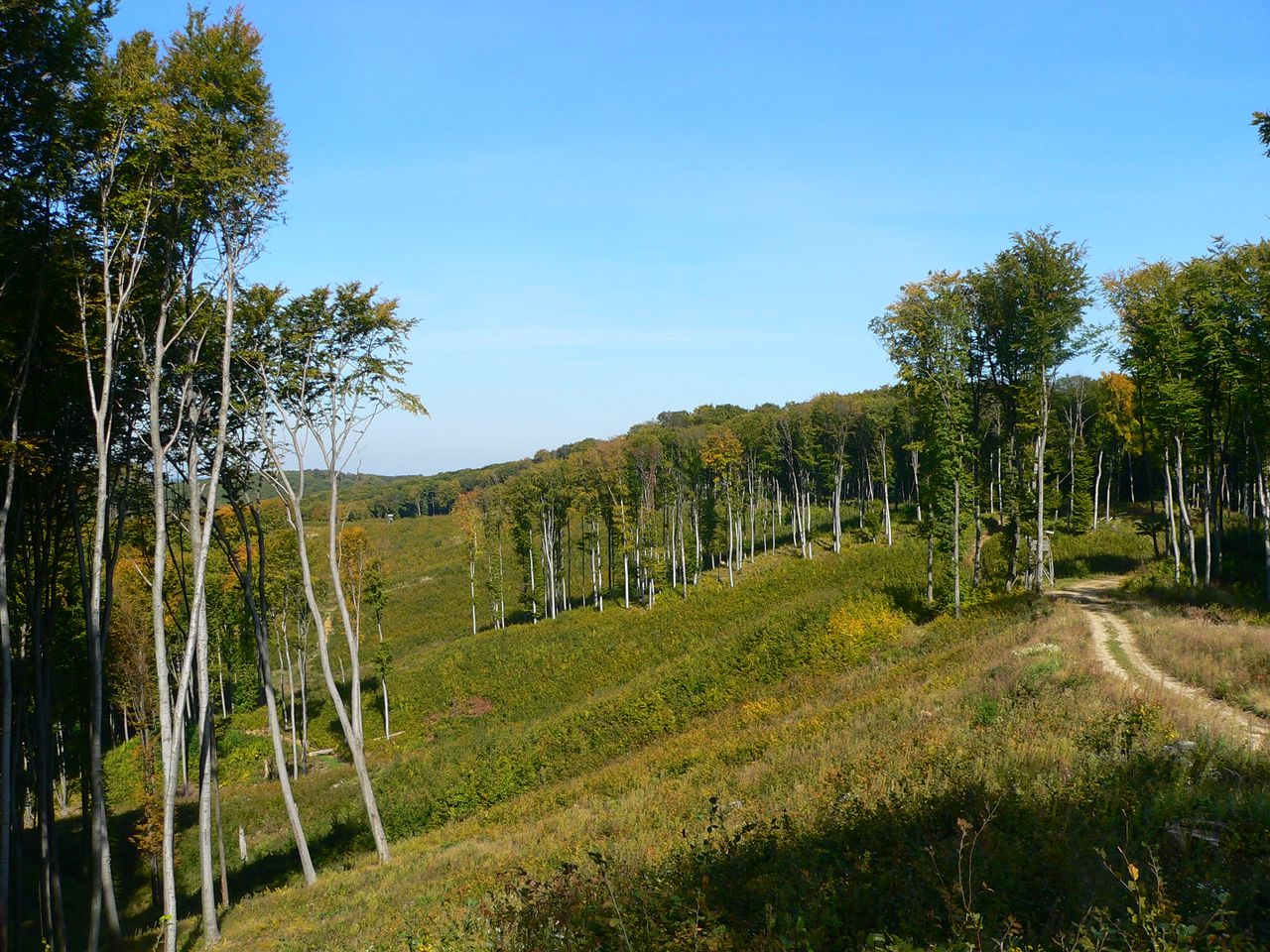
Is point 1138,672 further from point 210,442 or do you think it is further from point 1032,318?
point 210,442

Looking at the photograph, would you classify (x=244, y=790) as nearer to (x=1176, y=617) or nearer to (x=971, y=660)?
(x=971, y=660)

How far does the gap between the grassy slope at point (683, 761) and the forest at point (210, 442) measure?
186 cm

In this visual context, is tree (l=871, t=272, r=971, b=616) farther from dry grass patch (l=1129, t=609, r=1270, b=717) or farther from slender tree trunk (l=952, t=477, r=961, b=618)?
dry grass patch (l=1129, t=609, r=1270, b=717)

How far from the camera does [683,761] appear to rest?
1933 cm

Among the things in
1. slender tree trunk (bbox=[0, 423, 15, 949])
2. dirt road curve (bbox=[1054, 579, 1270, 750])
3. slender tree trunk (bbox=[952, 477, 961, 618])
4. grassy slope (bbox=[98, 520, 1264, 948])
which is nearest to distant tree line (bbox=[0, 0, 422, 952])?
slender tree trunk (bbox=[0, 423, 15, 949])

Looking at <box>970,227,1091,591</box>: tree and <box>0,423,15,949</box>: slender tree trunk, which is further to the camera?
<box>970,227,1091,591</box>: tree

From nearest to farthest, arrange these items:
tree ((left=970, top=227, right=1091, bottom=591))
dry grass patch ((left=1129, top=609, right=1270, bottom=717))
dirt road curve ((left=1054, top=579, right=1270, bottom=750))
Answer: dirt road curve ((left=1054, top=579, right=1270, bottom=750)) → dry grass patch ((left=1129, top=609, right=1270, bottom=717)) → tree ((left=970, top=227, right=1091, bottom=591))

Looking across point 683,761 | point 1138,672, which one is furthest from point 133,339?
point 1138,672

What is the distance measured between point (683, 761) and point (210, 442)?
1481 cm

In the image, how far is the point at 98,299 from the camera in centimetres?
1250

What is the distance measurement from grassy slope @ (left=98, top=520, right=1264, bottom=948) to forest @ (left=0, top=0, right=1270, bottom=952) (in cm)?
186

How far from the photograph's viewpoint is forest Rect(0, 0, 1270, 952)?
39.4ft

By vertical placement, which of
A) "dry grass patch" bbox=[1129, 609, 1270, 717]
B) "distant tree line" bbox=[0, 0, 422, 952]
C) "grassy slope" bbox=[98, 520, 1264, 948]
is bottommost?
"grassy slope" bbox=[98, 520, 1264, 948]

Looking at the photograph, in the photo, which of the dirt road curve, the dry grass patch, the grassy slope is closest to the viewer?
the grassy slope
